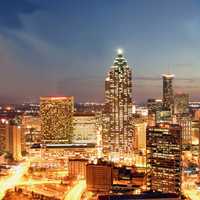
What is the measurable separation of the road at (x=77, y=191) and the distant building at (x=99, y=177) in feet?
0.60

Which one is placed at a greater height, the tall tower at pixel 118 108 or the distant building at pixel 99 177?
the tall tower at pixel 118 108

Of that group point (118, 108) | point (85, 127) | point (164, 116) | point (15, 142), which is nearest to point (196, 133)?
point (118, 108)

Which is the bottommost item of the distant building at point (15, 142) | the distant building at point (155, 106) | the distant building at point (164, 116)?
the distant building at point (15, 142)

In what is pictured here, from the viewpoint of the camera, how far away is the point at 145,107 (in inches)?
669

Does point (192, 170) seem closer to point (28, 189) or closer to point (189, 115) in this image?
point (28, 189)

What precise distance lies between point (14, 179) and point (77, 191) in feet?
6.11

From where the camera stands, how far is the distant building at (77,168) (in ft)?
41.1

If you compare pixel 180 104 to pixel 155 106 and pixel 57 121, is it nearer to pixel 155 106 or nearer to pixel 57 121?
pixel 155 106

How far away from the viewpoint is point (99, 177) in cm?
1139

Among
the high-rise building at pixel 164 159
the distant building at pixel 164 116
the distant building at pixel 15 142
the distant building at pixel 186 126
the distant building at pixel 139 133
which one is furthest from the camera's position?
the distant building at pixel 164 116

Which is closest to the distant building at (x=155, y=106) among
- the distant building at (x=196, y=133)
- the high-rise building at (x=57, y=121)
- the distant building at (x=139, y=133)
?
the distant building at (x=139, y=133)

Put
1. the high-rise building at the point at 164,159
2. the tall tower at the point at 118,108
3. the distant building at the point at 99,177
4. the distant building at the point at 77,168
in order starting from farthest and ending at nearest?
the tall tower at the point at 118,108 → the distant building at the point at 77,168 → the distant building at the point at 99,177 → the high-rise building at the point at 164,159

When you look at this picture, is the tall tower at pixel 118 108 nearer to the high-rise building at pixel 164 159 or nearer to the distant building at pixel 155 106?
the distant building at pixel 155 106

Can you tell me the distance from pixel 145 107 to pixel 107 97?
1.33m
